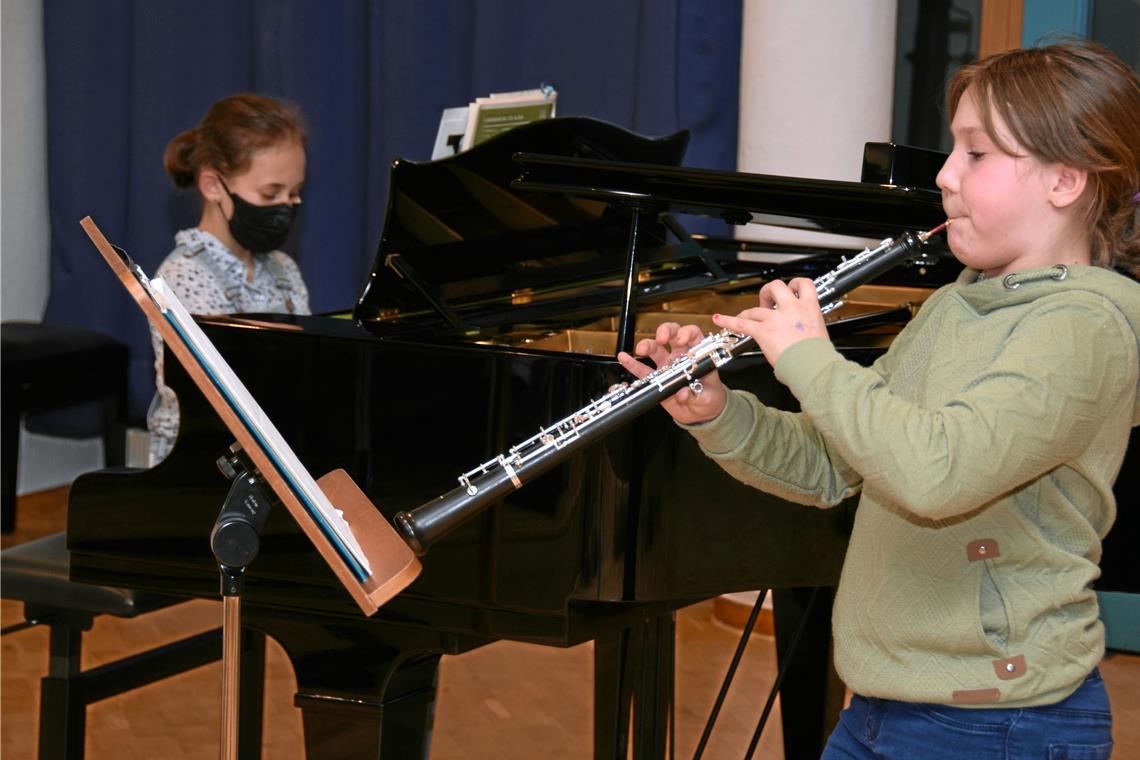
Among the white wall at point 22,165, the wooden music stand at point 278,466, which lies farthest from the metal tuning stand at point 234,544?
the white wall at point 22,165

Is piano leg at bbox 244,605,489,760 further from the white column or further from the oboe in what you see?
the white column

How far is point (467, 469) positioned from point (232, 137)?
1.25m

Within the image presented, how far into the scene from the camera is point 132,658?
231cm

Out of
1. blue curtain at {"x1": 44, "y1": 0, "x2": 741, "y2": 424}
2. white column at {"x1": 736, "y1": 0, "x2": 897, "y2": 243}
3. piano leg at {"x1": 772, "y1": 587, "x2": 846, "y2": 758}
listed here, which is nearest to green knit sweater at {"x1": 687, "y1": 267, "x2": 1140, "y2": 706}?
piano leg at {"x1": 772, "y1": 587, "x2": 846, "y2": 758}

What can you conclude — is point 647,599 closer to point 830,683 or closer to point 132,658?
point 830,683

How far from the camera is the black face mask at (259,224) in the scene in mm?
2850

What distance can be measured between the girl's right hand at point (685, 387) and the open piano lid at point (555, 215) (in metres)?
0.50

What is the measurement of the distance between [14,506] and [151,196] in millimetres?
1037

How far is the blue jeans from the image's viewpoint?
4.20 feet

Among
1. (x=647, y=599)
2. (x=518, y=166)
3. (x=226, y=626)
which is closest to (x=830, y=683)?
(x=647, y=599)

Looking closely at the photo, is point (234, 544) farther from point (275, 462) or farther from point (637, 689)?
point (637, 689)

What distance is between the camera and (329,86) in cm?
433

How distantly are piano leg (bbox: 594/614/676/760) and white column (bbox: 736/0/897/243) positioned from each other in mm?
1656

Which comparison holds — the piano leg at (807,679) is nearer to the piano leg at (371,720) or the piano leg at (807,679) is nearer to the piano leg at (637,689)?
the piano leg at (637,689)
